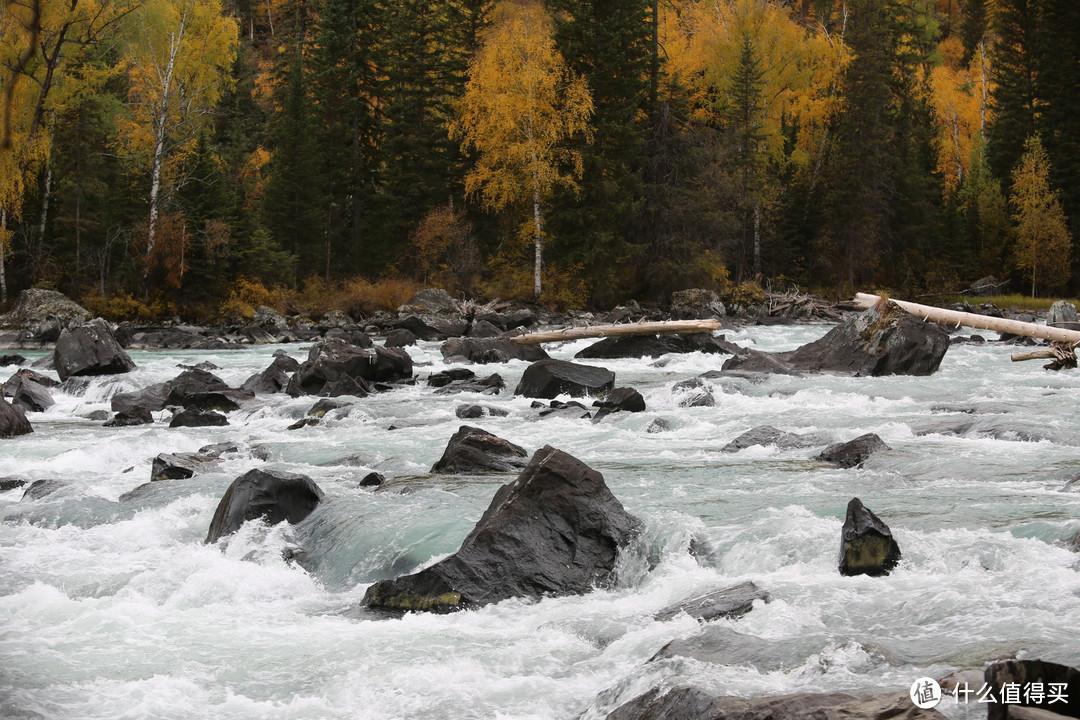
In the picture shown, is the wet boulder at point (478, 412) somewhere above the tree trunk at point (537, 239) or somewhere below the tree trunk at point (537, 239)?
below

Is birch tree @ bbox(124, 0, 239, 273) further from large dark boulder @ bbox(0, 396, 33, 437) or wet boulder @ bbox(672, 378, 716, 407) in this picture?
wet boulder @ bbox(672, 378, 716, 407)

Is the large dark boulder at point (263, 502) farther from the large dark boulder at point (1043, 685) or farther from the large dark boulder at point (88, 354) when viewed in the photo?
the large dark boulder at point (88, 354)

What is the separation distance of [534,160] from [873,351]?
20395mm

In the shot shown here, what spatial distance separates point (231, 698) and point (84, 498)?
5.01m

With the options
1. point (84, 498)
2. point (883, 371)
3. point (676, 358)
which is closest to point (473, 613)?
point (84, 498)

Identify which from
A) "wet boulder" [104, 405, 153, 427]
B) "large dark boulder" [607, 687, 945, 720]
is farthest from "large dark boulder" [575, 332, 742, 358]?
"large dark boulder" [607, 687, 945, 720]

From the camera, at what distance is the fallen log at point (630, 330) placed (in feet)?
72.2

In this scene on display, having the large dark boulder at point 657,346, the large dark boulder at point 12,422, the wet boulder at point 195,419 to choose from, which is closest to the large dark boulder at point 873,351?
the large dark boulder at point 657,346

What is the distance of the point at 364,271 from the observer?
42.2 meters

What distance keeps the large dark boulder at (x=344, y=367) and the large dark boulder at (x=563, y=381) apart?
3.47 metres

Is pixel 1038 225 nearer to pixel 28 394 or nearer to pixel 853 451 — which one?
pixel 853 451

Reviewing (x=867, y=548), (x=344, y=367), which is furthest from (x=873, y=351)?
(x=867, y=548)

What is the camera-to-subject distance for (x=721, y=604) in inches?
246

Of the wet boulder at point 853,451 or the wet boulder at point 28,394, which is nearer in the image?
the wet boulder at point 853,451
